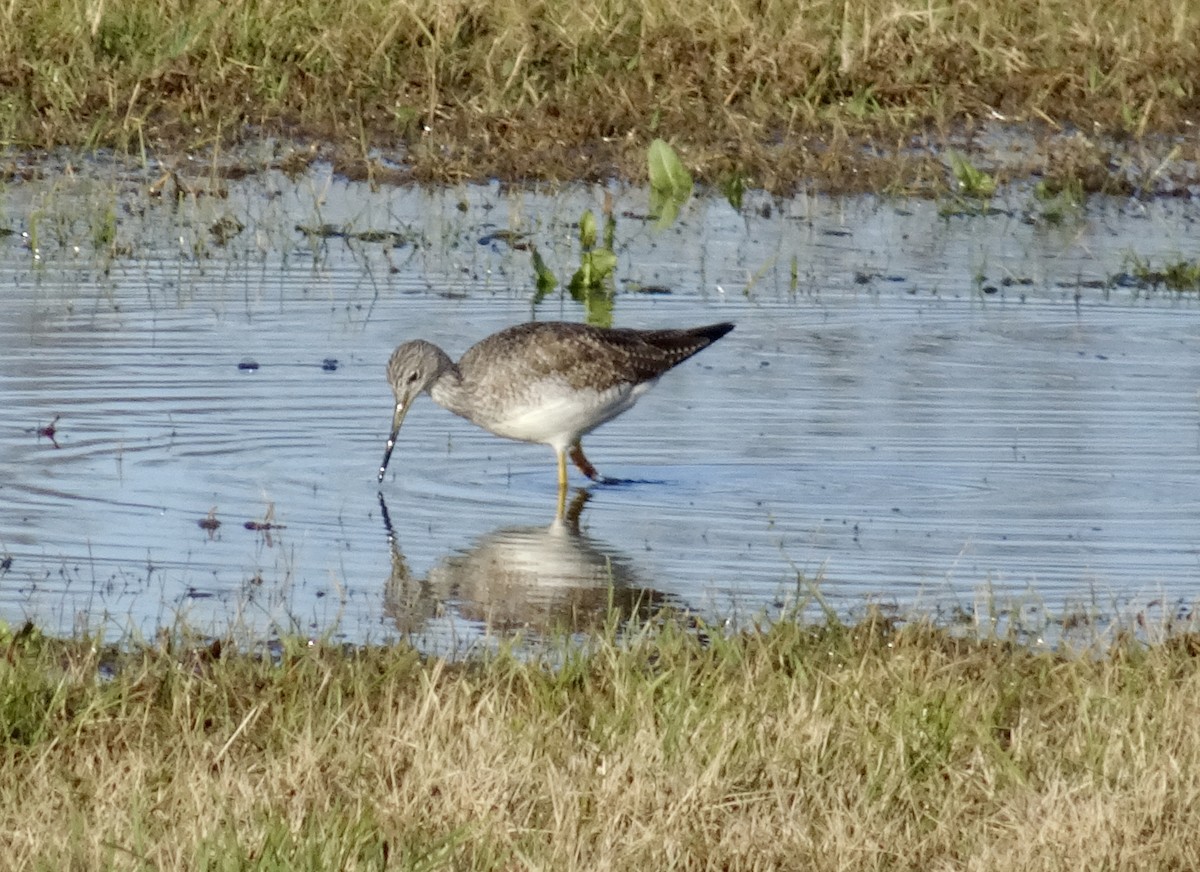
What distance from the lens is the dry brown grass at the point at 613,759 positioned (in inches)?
187

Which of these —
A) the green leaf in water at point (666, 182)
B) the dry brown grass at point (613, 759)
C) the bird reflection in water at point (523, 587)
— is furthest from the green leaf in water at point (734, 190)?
the dry brown grass at point (613, 759)

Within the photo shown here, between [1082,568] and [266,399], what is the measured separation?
3.60 metres

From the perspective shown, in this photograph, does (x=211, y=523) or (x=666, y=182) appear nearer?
(x=211, y=523)

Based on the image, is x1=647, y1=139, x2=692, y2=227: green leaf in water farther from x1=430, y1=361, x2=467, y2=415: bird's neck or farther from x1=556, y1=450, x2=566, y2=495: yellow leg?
x1=556, y1=450, x2=566, y2=495: yellow leg

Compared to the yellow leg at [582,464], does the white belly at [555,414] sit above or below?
above

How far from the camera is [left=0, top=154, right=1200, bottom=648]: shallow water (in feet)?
23.3

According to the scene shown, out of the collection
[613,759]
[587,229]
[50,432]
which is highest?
[587,229]

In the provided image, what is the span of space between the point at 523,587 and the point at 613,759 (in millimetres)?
2103

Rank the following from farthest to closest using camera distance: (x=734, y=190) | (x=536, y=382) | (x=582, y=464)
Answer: (x=734, y=190), (x=582, y=464), (x=536, y=382)

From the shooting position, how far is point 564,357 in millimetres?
8766

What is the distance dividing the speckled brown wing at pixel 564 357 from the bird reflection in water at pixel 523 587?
35.8 inches

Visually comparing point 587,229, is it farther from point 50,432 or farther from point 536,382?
point 50,432

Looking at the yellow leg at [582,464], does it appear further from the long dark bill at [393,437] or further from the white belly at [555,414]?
the long dark bill at [393,437]

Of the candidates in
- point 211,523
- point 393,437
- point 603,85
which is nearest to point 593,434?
point 393,437
